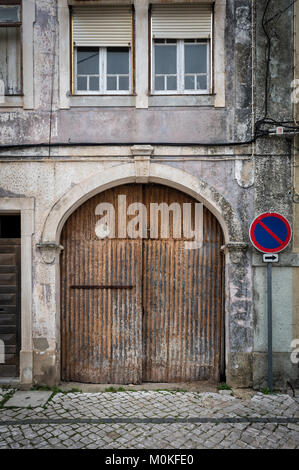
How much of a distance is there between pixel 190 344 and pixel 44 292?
2.61 metres

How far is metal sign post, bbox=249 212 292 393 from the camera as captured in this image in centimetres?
530

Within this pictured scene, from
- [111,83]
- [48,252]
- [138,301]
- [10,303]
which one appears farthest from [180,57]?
[10,303]

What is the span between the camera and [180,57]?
584 cm

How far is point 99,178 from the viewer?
566cm

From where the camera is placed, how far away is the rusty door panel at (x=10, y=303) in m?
5.77

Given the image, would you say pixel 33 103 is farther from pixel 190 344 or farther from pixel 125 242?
pixel 190 344

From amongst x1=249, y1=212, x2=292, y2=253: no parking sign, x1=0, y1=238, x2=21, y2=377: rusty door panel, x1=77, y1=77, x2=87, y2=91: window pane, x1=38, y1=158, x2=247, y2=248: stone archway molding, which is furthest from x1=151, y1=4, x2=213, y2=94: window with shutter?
x1=0, y1=238, x2=21, y2=377: rusty door panel

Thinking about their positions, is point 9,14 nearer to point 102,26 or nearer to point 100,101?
point 102,26

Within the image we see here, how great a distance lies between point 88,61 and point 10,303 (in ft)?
14.0

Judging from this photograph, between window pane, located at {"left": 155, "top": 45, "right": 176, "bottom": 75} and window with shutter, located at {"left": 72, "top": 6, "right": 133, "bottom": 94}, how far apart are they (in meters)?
0.46

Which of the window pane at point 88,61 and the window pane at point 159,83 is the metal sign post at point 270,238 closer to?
the window pane at point 159,83

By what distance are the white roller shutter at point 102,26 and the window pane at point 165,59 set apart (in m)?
0.53

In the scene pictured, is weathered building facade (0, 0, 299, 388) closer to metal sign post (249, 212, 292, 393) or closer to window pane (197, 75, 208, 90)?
A: window pane (197, 75, 208, 90)

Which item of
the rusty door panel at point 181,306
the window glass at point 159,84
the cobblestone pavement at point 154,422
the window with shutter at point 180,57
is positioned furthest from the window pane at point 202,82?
the cobblestone pavement at point 154,422
